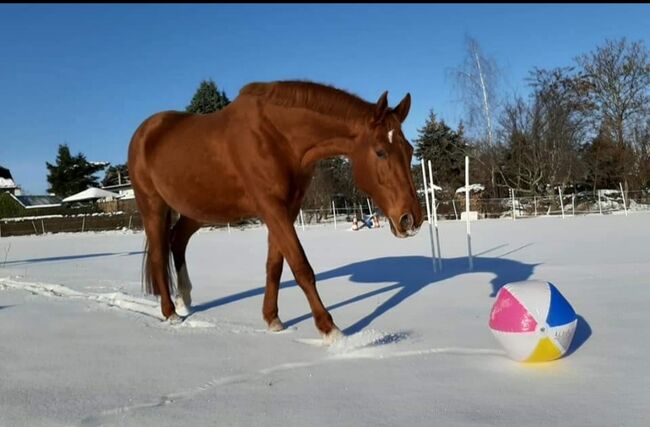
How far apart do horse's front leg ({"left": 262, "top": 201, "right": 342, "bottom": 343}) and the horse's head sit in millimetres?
676

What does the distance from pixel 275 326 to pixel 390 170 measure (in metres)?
1.62

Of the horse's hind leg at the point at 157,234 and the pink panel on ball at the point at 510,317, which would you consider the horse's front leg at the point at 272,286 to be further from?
the pink panel on ball at the point at 510,317

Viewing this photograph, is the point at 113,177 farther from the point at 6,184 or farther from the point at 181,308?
the point at 181,308

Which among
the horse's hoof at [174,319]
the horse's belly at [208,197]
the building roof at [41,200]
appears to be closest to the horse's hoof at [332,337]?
the horse's belly at [208,197]

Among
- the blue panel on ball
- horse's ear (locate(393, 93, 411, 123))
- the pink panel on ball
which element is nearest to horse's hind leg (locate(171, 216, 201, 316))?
horse's ear (locate(393, 93, 411, 123))

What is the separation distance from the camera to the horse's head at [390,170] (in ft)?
12.0

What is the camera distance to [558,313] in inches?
118

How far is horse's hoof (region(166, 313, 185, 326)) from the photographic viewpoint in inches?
187

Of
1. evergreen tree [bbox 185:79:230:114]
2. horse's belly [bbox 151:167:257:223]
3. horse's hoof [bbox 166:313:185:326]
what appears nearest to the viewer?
horse's belly [bbox 151:167:257:223]

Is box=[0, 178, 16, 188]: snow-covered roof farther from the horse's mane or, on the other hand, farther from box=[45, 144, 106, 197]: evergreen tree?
the horse's mane

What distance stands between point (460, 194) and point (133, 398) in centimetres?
3868

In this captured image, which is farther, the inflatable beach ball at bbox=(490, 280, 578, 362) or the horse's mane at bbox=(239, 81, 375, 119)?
the horse's mane at bbox=(239, 81, 375, 119)

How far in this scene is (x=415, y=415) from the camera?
2.31 metres

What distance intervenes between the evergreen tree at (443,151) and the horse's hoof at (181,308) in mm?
37297
